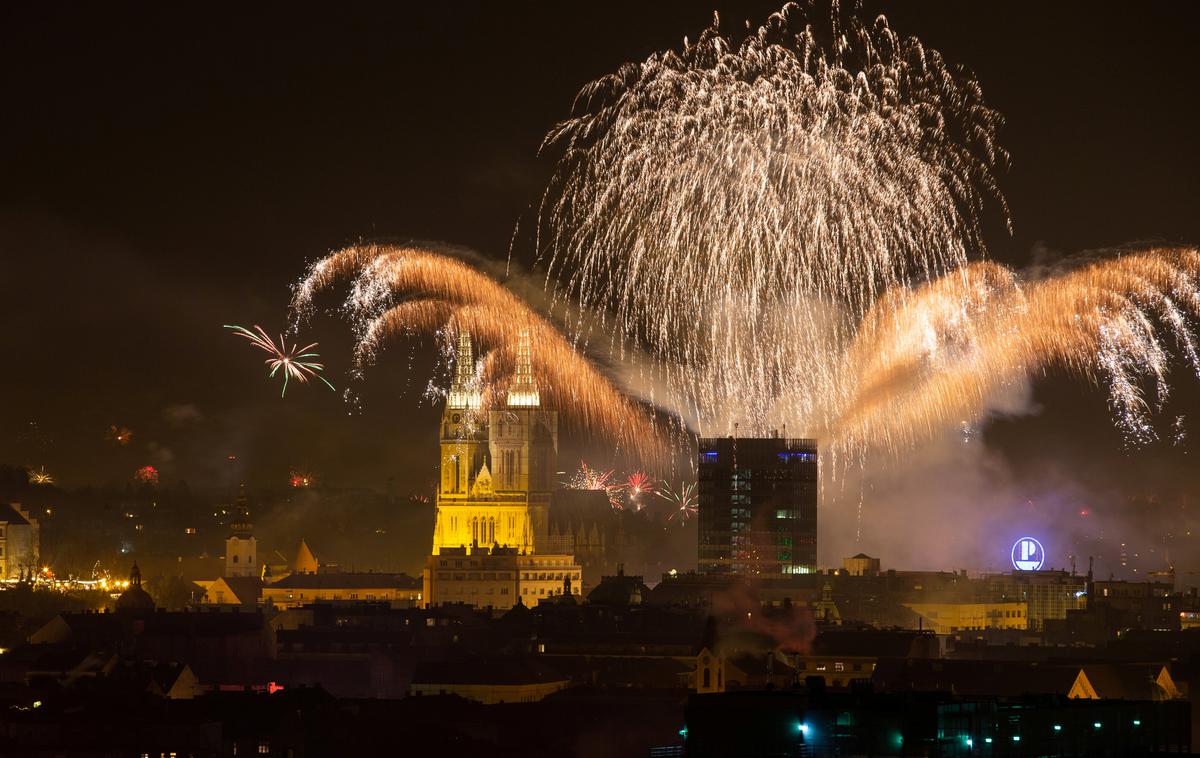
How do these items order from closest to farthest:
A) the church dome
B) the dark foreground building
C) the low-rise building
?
the dark foreground building → the low-rise building → the church dome

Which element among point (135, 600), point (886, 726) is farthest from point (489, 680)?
point (135, 600)

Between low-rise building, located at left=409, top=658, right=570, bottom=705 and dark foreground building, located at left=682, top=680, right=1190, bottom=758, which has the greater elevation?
low-rise building, located at left=409, top=658, right=570, bottom=705

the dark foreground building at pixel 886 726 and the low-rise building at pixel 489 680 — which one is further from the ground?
the low-rise building at pixel 489 680

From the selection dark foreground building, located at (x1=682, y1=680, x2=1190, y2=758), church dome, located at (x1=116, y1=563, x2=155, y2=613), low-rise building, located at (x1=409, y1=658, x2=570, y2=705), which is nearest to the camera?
dark foreground building, located at (x1=682, y1=680, x2=1190, y2=758)

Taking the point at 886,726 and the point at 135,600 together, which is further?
the point at 135,600

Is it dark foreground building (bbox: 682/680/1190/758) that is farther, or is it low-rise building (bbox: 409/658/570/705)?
low-rise building (bbox: 409/658/570/705)

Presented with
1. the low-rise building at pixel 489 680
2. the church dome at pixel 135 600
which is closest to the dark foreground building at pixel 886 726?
the low-rise building at pixel 489 680

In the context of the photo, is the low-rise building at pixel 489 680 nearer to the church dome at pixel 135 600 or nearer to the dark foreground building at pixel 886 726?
the church dome at pixel 135 600

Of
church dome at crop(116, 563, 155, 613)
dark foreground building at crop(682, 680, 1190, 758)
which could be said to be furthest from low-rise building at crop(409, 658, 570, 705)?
dark foreground building at crop(682, 680, 1190, 758)

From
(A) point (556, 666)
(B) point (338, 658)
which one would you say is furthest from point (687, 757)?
(B) point (338, 658)

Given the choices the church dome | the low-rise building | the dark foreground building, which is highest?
the church dome

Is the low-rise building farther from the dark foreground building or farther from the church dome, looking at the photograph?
the dark foreground building

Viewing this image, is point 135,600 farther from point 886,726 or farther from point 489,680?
point 886,726
